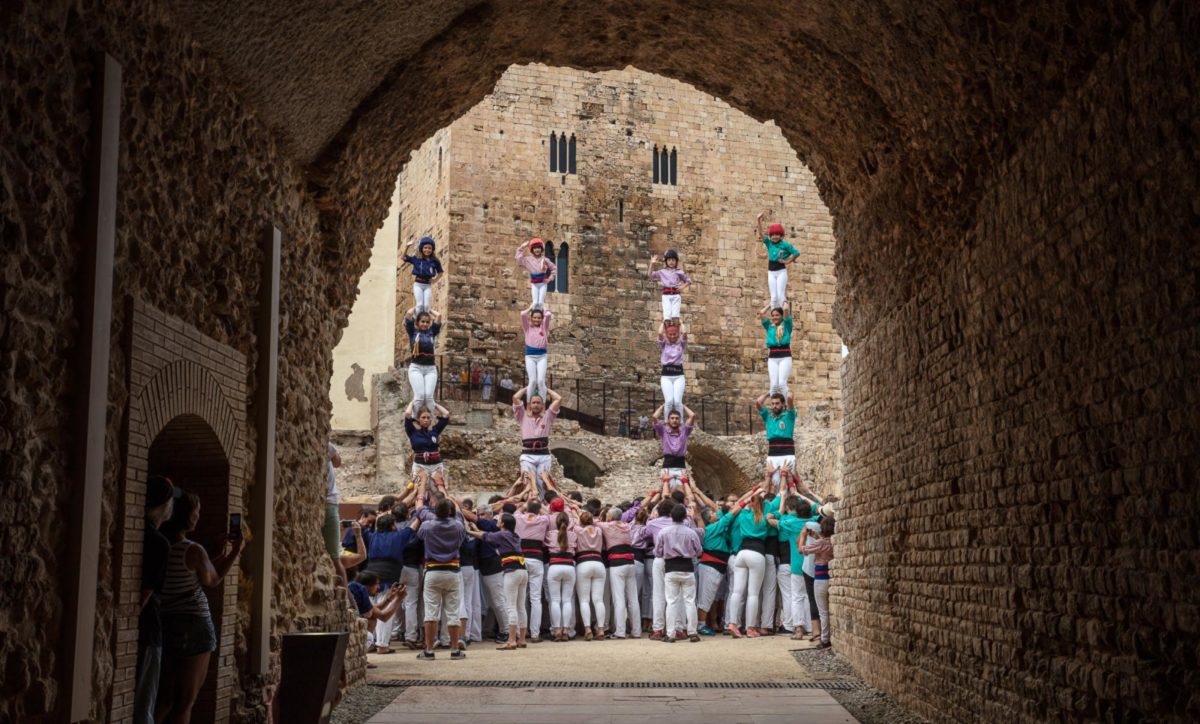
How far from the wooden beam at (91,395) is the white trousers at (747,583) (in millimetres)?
9502

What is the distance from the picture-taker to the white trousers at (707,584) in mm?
14094

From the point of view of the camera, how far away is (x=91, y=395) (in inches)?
193

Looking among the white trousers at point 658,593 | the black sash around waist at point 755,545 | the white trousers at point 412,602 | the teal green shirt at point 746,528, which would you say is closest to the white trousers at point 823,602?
the black sash around waist at point 755,545

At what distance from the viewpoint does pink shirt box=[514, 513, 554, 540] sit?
13.5 m

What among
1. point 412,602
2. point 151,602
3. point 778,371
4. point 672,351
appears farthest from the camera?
point 672,351

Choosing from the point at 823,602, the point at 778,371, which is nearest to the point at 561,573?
the point at 823,602

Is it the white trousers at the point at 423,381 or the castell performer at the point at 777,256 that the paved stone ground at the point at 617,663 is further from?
the white trousers at the point at 423,381

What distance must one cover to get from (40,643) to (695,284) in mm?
30476

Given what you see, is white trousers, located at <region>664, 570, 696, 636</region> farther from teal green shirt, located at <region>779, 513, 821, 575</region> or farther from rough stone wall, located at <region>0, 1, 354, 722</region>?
rough stone wall, located at <region>0, 1, 354, 722</region>

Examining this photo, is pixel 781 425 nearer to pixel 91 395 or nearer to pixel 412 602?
pixel 412 602

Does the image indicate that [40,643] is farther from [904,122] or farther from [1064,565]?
[904,122]

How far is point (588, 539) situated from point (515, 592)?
1.21m

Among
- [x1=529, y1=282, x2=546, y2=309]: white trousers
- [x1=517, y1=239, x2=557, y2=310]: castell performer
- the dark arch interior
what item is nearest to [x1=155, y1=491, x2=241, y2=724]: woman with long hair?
[x1=517, y1=239, x2=557, y2=310]: castell performer

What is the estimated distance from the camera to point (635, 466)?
27.2m
